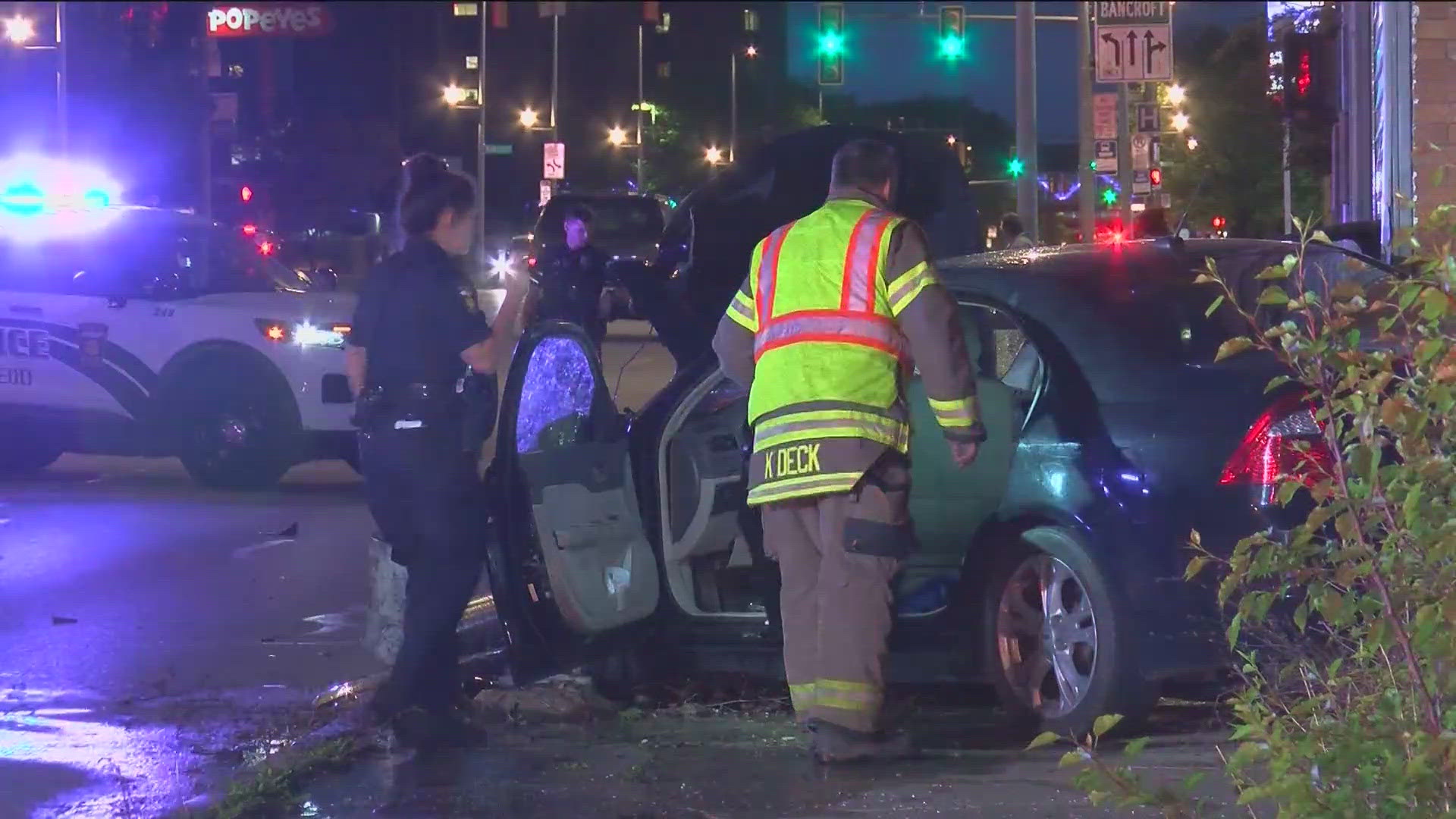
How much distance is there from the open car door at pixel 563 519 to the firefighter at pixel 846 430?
0.69 metres

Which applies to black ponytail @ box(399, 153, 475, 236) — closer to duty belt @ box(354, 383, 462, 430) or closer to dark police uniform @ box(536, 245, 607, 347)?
duty belt @ box(354, 383, 462, 430)

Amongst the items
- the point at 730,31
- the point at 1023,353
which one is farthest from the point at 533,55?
the point at 1023,353

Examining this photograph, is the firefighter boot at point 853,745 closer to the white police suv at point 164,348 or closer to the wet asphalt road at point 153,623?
the wet asphalt road at point 153,623

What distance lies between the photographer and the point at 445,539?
5.56 m

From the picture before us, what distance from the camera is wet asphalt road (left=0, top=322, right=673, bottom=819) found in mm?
5367

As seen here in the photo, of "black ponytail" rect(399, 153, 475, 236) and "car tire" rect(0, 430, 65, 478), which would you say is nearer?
"black ponytail" rect(399, 153, 475, 236)

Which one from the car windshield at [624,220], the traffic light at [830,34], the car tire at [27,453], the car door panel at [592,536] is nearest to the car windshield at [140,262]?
the car tire at [27,453]

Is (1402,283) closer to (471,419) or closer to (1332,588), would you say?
(1332,588)

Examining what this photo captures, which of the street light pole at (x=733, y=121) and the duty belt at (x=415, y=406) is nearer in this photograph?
the duty belt at (x=415, y=406)

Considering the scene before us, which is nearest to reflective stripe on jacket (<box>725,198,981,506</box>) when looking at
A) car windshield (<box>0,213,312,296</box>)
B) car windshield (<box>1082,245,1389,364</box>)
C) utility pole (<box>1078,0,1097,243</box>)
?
car windshield (<box>1082,245,1389,364</box>)

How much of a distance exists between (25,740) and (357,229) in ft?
76.3

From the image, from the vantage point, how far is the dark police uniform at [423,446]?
5516mm

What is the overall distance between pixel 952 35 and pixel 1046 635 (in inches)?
749

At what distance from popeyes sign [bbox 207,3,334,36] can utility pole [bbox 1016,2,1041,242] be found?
33.6 metres
